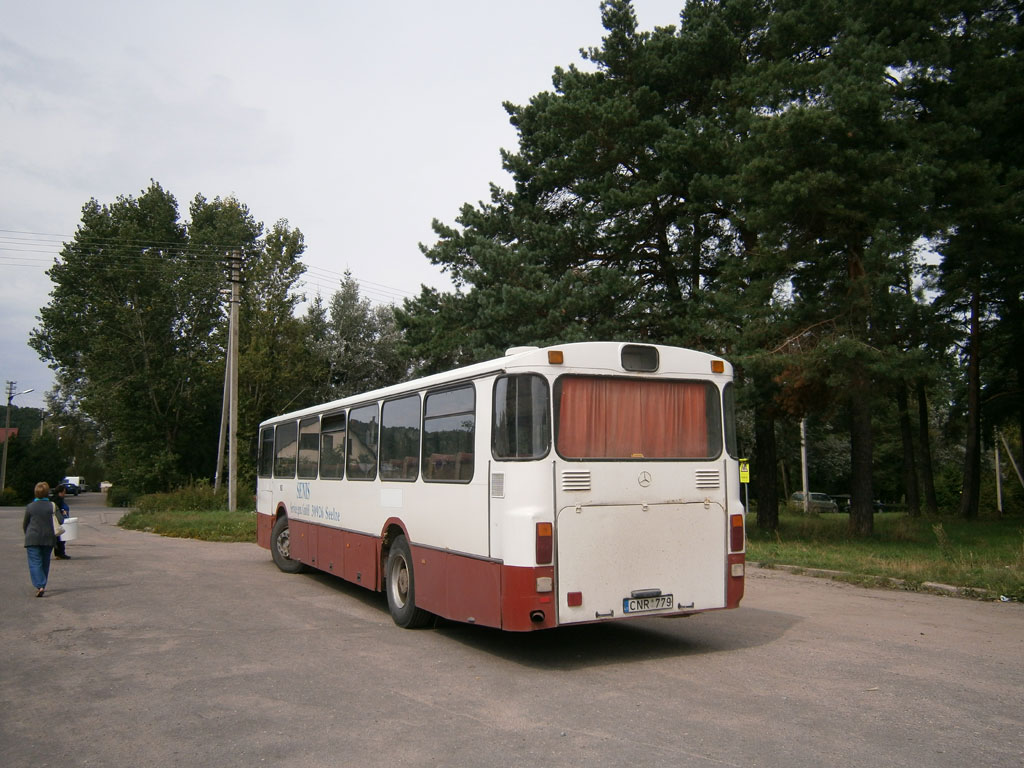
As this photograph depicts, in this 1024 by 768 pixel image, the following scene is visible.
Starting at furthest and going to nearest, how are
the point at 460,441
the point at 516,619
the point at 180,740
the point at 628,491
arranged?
the point at 460,441
the point at 628,491
the point at 516,619
the point at 180,740

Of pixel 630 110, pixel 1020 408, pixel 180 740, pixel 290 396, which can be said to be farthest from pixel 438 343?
pixel 290 396

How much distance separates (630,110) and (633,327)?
18.1ft

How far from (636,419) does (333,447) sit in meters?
5.82

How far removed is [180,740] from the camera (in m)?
5.62

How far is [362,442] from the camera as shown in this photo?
11445mm

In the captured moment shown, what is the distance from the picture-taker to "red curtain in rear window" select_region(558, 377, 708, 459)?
25.9ft

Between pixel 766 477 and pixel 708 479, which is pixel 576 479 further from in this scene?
pixel 766 477

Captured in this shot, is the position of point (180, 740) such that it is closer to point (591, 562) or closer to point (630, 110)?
point (591, 562)

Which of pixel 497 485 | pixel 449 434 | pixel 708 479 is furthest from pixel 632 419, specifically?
pixel 449 434

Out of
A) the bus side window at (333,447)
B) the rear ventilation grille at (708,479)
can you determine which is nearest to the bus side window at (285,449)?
the bus side window at (333,447)

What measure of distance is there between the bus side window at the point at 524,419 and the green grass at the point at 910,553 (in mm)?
8018

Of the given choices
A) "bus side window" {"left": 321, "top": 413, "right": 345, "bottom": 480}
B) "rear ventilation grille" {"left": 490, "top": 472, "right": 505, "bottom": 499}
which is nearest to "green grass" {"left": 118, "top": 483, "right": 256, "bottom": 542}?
"bus side window" {"left": 321, "top": 413, "right": 345, "bottom": 480}

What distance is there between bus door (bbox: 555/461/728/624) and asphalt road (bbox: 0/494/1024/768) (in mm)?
600

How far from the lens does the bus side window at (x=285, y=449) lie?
48.3 ft
